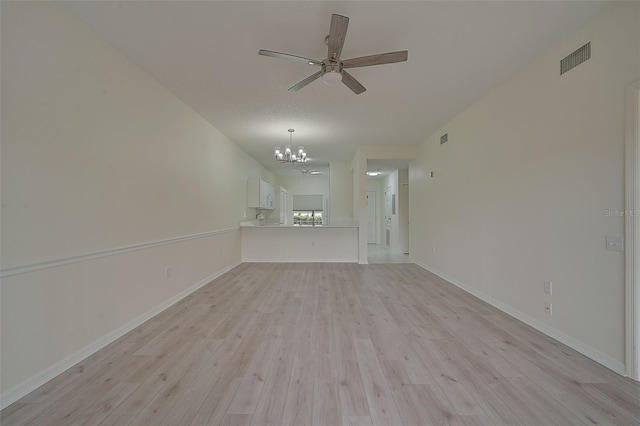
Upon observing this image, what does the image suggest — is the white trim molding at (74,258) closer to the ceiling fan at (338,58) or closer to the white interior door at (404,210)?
the ceiling fan at (338,58)

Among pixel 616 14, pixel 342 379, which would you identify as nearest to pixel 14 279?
pixel 342 379

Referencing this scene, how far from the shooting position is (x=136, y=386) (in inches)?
69.7

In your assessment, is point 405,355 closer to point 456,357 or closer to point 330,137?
point 456,357

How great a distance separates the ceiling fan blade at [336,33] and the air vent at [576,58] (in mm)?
1973

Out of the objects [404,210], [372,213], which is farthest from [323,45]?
[372,213]

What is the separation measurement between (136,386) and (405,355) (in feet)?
6.41

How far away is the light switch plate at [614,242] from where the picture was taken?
191 cm

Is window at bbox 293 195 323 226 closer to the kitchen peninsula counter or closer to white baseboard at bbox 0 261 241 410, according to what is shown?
the kitchen peninsula counter

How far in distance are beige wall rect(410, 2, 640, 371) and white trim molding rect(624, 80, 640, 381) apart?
0.18 ft

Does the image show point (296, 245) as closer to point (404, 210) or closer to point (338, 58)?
point (404, 210)

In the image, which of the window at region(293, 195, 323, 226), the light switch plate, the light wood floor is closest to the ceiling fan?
the light switch plate

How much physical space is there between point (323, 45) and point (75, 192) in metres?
2.38

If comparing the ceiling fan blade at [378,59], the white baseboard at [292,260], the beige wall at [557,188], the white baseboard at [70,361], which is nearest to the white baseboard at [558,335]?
the beige wall at [557,188]

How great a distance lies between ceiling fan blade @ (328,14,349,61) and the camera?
1.77 metres
